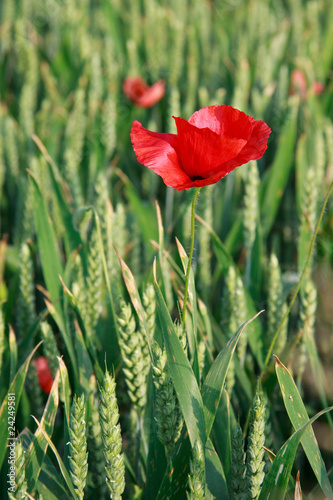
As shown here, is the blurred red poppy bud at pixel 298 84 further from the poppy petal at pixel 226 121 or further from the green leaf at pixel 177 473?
the green leaf at pixel 177 473

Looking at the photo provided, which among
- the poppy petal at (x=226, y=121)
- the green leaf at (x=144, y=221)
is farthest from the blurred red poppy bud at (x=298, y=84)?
the poppy petal at (x=226, y=121)

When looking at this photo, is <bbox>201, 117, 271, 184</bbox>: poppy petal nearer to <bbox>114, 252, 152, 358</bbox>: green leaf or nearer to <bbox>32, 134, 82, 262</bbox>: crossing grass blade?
<bbox>114, 252, 152, 358</bbox>: green leaf

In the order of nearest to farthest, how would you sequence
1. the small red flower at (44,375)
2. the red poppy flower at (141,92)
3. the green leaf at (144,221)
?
the small red flower at (44,375)
the green leaf at (144,221)
the red poppy flower at (141,92)

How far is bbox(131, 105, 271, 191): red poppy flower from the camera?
0.46 m

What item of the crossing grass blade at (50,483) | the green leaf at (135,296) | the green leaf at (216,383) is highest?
the green leaf at (135,296)

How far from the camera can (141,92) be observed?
127 centimetres

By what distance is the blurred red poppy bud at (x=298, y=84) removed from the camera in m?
1.28

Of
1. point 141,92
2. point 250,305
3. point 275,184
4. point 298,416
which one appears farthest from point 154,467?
point 141,92

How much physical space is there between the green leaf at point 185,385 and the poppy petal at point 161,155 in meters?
0.13

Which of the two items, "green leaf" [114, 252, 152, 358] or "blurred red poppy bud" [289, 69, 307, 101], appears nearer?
"green leaf" [114, 252, 152, 358]

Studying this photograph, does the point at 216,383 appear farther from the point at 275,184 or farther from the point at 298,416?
the point at 275,184

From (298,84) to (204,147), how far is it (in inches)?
37.1

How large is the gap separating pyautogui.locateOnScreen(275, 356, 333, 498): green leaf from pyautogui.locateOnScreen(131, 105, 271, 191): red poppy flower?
21cm

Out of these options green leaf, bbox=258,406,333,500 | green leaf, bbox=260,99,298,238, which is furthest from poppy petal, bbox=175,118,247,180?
green leaf, bbox=260,99,298,238
